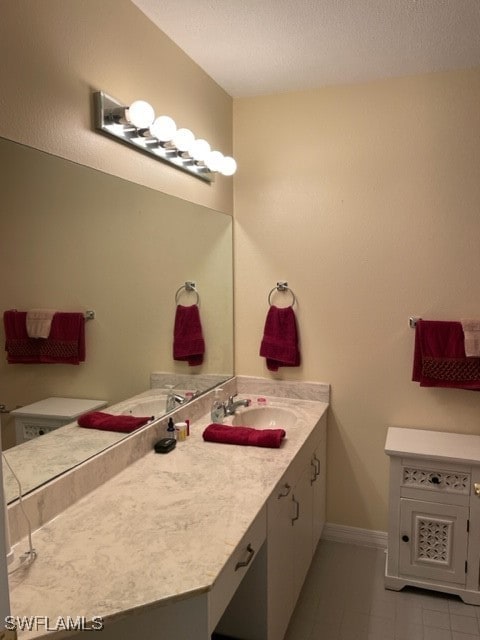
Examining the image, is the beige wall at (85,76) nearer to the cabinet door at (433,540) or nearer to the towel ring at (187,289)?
the towel ring at (187,289)

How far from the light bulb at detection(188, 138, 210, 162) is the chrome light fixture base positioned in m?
0.03

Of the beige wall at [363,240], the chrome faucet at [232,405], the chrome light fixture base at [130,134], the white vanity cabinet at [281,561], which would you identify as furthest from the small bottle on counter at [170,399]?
the chrome light fixture base at [130,134]

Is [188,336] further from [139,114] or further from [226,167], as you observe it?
[139,114]

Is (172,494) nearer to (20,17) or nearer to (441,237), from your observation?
(20,17)

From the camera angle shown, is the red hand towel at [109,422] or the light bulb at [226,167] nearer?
the red hand towel at [109,422]

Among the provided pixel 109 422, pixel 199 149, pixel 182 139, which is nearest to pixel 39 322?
pixel 109 422

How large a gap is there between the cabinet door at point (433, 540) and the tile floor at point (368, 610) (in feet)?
0.39

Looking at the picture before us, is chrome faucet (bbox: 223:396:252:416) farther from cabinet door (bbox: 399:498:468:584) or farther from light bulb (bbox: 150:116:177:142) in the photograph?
light bulb (bbox: 150:116:177:142)

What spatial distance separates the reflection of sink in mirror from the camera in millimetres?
2389

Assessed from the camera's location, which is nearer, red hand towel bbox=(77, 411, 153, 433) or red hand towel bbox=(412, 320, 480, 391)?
red hand towel bbox=(77, 411, 153, 433)

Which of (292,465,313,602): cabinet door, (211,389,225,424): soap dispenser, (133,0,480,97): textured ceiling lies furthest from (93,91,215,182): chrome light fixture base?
(292,465,313,602): cabinet door

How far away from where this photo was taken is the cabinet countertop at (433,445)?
2.10 m


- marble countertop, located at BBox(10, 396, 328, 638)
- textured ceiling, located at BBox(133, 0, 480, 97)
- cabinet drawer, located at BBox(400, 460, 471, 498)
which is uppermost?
textured ceiling, located at BBox(133, 0, 480, 97)

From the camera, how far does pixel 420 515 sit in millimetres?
2176
